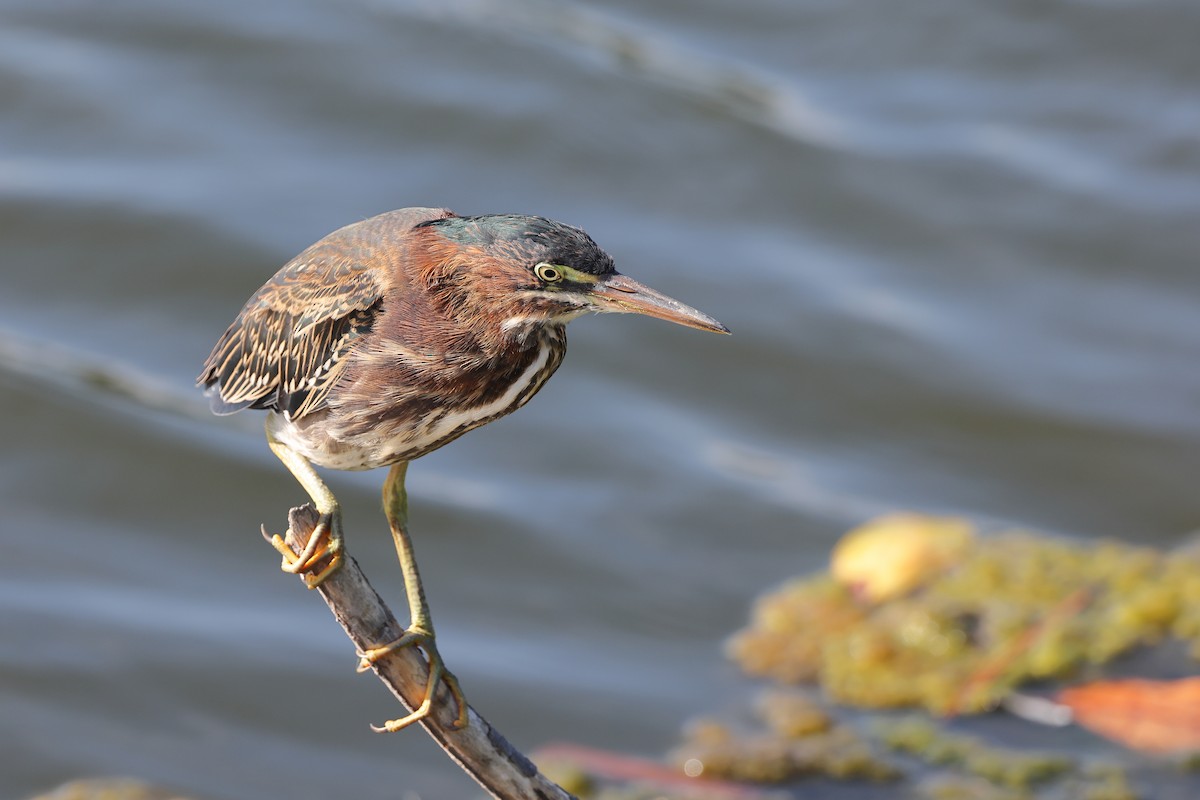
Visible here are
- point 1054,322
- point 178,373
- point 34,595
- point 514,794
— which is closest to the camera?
point 514,794

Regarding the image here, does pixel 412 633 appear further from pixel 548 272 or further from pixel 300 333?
pixel 548 272

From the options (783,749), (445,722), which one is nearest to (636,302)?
(445,722)

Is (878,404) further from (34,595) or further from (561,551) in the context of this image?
(34,595)

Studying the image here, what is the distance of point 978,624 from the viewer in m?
6.59

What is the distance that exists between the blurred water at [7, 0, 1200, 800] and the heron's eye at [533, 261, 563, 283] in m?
3.34

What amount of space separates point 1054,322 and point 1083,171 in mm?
1414

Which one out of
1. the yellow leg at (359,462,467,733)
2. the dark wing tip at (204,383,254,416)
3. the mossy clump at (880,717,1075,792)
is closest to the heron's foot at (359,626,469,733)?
the yellow leg at (359,462,467,733)

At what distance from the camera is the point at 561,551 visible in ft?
25.6

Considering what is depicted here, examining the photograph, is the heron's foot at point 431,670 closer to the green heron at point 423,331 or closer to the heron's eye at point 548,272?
the green heron at point 423,331

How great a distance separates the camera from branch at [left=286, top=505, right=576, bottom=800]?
3674 millimetres

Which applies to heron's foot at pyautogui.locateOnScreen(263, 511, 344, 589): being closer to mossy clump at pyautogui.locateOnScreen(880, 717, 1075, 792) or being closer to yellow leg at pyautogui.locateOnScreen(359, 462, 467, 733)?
yellow leg at pyautogui.locateOnScreen(359, 462, 467, 733)

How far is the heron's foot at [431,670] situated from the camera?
12.0ft

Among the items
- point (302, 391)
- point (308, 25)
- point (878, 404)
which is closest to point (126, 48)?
point (308, 25)

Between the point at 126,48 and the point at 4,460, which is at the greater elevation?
the point at 126,48
